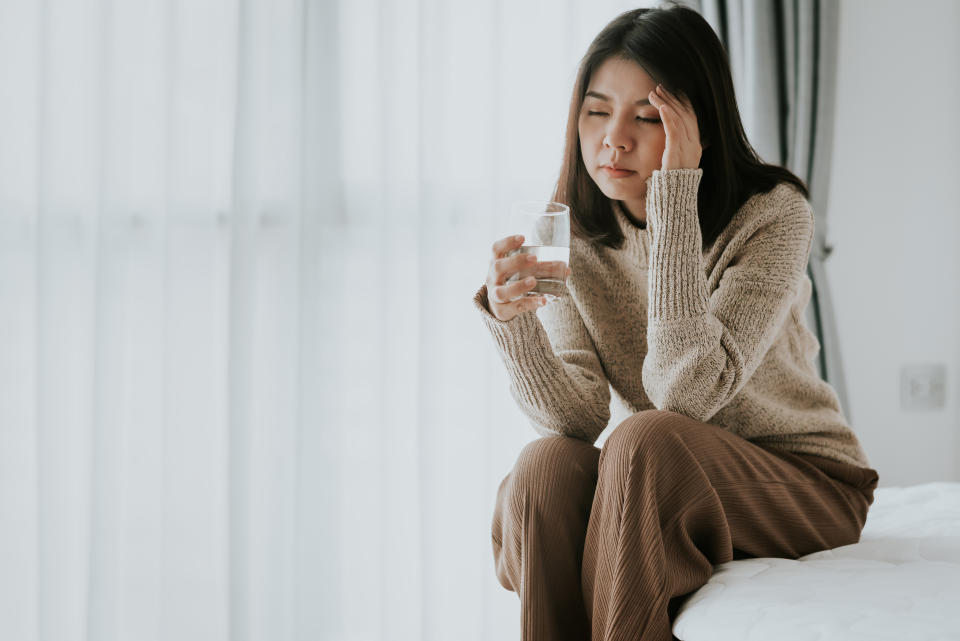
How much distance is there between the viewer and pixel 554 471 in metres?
1.11

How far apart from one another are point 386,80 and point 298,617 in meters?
1.29

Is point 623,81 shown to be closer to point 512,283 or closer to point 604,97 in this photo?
point 604,97

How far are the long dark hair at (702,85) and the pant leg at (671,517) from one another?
406 mm

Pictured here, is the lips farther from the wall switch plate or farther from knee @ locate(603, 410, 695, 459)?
the wall switch plate

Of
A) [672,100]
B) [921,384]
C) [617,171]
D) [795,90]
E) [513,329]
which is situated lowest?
[921,384]

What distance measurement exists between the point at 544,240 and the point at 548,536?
391 millimetres

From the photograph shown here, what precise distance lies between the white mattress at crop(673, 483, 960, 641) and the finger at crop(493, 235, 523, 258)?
502 mm

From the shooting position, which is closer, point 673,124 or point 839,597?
point 839,597

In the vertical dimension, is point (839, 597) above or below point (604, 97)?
below

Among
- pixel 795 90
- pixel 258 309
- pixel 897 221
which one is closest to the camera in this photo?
pixel 258 309

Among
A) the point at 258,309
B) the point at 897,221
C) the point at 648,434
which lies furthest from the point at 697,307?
the point at 897,221

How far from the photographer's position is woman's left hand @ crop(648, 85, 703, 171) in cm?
121

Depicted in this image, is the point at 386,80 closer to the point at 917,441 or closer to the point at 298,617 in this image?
the point at 298,617

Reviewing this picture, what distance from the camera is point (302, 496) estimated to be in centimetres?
194
